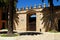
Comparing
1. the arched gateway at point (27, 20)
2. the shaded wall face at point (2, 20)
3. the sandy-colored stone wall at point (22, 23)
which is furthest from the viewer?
the shaded wall face at point (2, 20)

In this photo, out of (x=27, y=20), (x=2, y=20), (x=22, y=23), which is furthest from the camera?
(x=2, y=20)

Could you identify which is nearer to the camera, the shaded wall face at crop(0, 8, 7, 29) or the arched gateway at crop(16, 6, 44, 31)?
the arched gateway at crop(16, 6, 44, 31)

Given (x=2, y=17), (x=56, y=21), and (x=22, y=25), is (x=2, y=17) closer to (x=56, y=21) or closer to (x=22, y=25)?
(x=22, y=25)

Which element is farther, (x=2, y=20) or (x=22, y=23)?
(x=2, y=20)

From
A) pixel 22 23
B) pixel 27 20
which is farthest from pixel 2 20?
pixel 27 20

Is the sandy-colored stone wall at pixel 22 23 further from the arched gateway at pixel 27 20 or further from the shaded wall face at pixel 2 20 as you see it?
the shaded wall face at pixel 2 20

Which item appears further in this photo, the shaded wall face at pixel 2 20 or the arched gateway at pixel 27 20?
the shaded wall face at pixel 2 20

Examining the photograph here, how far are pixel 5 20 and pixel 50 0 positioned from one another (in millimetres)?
17508

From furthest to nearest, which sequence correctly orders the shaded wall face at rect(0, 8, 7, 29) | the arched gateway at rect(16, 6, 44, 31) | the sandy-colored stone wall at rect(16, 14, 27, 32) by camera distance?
the shaded wall face at rect(0, 8, 7, 29) < the sandy-colored stone wall at rect(16, 14, 27, 32) < the arched gateway at rect(16, 6, 44, 31)

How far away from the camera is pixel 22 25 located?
3662 centimetres

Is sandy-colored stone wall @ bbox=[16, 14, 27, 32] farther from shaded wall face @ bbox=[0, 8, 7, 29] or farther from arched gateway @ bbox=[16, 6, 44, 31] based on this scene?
shaded wall face @ bbox=[0, 8, 7, 29]

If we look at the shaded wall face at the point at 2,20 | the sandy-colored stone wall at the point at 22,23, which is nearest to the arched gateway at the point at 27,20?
the sandy-colored stone wall at the point at 22,23

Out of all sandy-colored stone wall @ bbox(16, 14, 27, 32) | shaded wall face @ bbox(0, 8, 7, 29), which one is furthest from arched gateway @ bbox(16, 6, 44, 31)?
shaded wall face @ bbox(0, 8, 7, 29)

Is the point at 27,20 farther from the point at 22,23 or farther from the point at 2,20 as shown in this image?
the point at 2,20
